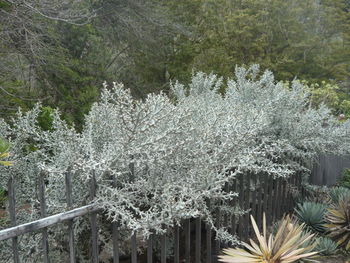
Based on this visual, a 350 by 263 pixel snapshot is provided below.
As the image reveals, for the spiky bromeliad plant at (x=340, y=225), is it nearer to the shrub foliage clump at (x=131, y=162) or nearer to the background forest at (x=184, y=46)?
the shrub foliage clump at (x=131, y=162)

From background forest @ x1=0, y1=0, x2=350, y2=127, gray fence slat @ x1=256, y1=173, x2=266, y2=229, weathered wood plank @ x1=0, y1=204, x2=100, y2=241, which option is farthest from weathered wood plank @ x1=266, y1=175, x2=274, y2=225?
background forest @ x1=0, y1=0, x2=350, y2=127

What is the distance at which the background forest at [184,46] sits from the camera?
10477 millimetres

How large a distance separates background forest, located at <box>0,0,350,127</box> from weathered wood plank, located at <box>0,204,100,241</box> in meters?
6.66

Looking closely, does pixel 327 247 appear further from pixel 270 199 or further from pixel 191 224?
pixel 191 224

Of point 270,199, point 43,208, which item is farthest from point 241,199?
point 43,208

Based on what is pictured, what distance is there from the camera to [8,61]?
7.09 meters

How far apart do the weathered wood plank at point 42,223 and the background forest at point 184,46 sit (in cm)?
666

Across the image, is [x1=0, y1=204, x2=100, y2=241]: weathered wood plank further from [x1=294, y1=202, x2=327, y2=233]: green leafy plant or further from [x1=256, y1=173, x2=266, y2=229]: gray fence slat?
[x1=294, y1=202, x2=327, y2=233]: green leafy plant

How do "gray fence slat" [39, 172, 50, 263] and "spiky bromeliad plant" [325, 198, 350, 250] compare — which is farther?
"spiky bromeliad plant" [325, 198, 350, 250]

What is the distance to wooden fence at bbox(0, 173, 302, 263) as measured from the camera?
178 centimetres

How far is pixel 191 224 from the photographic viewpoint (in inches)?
142

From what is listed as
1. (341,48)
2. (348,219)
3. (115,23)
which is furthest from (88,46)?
(341,48)

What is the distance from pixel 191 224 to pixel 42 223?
2.06m

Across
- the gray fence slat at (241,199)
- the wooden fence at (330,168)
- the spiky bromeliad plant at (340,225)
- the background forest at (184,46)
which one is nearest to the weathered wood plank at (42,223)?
the gray fence slat at (241,199)
